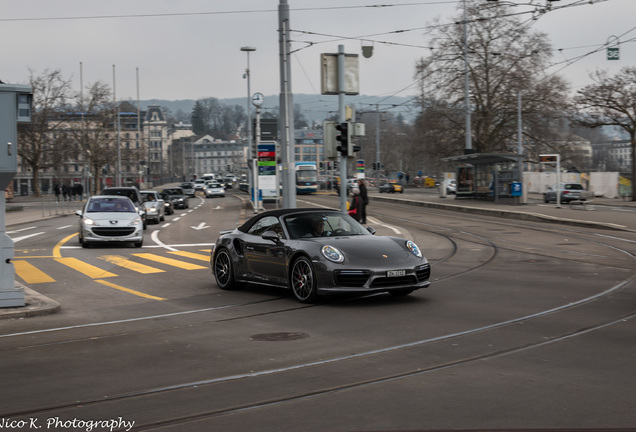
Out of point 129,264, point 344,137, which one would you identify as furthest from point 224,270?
point 344,137

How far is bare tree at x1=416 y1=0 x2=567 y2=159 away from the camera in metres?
61.5

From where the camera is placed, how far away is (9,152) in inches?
397

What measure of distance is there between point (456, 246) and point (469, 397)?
1577 cm

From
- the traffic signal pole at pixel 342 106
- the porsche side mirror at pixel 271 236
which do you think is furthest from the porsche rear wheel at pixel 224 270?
the traffic signal pole at pixel 342 106

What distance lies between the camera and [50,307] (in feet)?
34.1

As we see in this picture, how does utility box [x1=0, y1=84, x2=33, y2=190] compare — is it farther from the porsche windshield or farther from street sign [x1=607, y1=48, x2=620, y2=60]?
street sign [x1=607, y1=48, x2=620, y2=60]

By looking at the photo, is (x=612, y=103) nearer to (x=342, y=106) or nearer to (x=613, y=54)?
(x=613, y=54)

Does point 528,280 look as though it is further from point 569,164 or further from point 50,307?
point 569,164

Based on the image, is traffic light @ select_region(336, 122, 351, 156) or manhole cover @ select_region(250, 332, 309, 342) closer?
manhole cover @ select_region(250, 332, 309, 342)

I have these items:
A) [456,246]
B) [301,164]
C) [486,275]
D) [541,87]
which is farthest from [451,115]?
[486,275]

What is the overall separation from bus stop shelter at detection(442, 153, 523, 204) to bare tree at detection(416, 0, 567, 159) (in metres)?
15.0

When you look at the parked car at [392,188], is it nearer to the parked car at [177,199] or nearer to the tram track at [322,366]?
the parked car at [177,199]

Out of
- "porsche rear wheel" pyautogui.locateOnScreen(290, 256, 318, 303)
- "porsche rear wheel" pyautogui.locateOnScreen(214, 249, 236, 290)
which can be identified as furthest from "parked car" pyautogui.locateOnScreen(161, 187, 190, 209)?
"porsche rear wheel" pyautogui.locateOnScreen(290, 256, 318, 303)

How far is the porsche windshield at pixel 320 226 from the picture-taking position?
11609 mm
